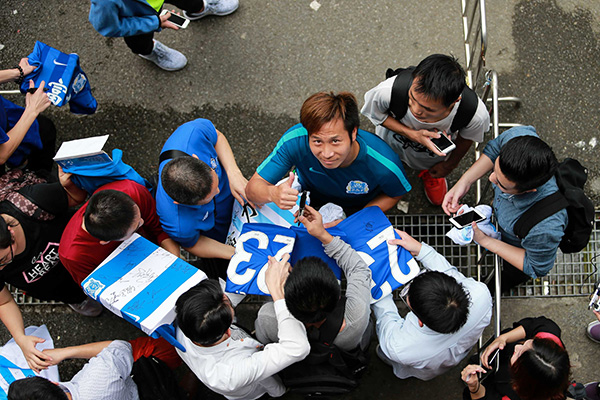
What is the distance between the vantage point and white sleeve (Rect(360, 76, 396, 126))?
2994mm

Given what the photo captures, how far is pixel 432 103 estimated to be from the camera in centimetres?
275

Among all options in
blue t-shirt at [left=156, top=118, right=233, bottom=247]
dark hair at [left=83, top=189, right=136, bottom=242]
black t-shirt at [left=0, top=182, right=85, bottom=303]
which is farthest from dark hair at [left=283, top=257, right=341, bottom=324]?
black t-shirt at [left=0, top=182, right=85, bottom=303]

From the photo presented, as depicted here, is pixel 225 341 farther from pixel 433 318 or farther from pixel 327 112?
pixel 327 112

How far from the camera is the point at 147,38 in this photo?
13.1ft

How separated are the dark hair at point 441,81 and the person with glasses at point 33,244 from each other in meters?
2.42

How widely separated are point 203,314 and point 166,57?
2934 mm

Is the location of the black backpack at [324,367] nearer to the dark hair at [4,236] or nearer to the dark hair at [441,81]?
the dark hair at [441,81]

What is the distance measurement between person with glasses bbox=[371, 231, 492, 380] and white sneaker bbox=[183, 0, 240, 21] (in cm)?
304

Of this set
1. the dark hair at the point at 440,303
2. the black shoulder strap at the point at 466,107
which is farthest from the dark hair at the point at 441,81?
the dark hair at the point at 440,303

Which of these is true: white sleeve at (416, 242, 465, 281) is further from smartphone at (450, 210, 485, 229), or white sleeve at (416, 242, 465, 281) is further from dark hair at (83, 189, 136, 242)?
dark hair at (83, 189, 136, 242)

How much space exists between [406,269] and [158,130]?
9.22 feet

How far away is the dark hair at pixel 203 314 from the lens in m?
2.37

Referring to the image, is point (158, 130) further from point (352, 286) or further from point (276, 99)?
point (352, 286)

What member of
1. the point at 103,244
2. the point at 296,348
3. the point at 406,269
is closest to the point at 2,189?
the point at 103,244
